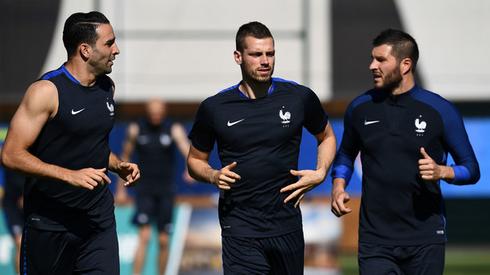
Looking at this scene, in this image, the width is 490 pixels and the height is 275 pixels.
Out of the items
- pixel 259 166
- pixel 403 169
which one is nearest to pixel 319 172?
pixel 259 166

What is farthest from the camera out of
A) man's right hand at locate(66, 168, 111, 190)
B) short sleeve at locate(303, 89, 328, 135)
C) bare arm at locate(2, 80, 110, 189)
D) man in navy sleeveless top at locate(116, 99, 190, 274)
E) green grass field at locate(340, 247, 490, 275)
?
green grass field at locate(340, 247, 490, 275)

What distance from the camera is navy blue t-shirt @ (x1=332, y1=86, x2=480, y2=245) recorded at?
6.23 m

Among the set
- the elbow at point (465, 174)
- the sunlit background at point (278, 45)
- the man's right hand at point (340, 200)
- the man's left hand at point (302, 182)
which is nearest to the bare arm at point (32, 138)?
the man's left hand at point (302, 182)

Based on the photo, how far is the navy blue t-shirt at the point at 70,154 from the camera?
6.15 meters

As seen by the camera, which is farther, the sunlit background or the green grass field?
the sunlit background

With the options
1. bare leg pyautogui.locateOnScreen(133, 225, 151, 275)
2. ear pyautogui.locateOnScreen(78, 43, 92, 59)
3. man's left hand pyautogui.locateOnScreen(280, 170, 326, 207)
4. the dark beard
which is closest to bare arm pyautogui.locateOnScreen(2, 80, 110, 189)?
ear pyautogui.locateOnScreen(78, 43, 92, 59)

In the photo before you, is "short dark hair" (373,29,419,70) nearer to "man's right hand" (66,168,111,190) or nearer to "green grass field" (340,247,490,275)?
"man's right hand" (66,168,111,190)

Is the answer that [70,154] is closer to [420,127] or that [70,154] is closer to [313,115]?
[313,115]

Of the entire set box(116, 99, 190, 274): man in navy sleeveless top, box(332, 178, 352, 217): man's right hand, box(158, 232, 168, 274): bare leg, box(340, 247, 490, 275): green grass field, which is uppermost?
box(332, 178, 352, 217): man's right hand

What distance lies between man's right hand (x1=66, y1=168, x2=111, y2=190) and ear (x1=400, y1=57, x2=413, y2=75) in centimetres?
190

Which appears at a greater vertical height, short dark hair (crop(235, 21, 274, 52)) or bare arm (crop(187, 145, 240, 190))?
short dark hair (crop(235, 21, 274, 52))

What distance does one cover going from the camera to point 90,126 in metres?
6.25

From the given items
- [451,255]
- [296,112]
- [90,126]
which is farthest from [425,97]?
[451,255]

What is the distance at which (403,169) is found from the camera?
6.25 meters
